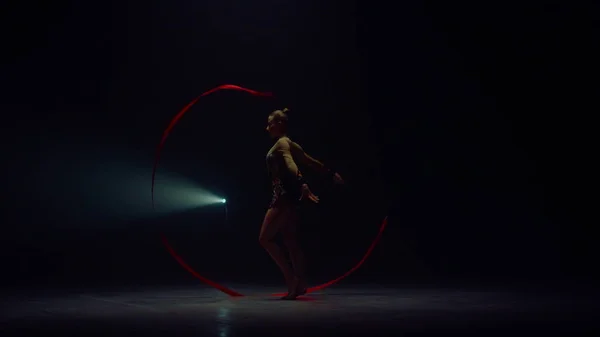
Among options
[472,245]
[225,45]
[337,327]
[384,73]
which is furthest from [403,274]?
[337,327]

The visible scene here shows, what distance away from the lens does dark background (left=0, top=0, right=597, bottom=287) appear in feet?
A: 43.9

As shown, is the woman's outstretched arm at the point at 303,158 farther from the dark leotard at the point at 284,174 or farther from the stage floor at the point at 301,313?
the stage floor at the point at 301,313

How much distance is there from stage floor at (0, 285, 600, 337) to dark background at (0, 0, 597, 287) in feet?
9.66

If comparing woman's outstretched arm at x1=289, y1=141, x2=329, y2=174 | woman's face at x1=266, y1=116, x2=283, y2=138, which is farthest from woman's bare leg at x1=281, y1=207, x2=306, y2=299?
woman's face at x1=266, y1=116, x2=283, y2=138

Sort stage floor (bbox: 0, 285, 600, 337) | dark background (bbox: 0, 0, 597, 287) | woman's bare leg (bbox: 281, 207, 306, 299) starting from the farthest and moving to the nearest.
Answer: dark background (bbox: 0, 0, 597, 287), woman's bare leg (bbox: 281, 207, 306, 299), stage floor (bbox: 0, 285, 600, 337)

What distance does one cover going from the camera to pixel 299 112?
14.1 meters

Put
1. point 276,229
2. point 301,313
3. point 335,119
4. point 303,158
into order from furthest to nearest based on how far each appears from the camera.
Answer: point 335,119 → point 303,158 → point 276,229 → point 301,313

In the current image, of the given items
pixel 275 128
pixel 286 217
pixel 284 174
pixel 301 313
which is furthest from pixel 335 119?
pixel 301 313

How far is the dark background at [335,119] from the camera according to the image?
1337 cm

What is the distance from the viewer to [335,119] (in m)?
14.1

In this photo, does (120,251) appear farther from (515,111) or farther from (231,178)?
(515,111)

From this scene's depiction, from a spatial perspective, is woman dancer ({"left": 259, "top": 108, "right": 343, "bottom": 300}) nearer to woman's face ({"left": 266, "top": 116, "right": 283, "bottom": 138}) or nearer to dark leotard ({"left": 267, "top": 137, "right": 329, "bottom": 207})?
dark leotard ({"left": 267, "top": 137, "right": 329, "bottom": 207})

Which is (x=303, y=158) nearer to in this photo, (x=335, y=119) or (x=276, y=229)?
(x=276, y=229)

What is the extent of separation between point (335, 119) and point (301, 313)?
639cm
